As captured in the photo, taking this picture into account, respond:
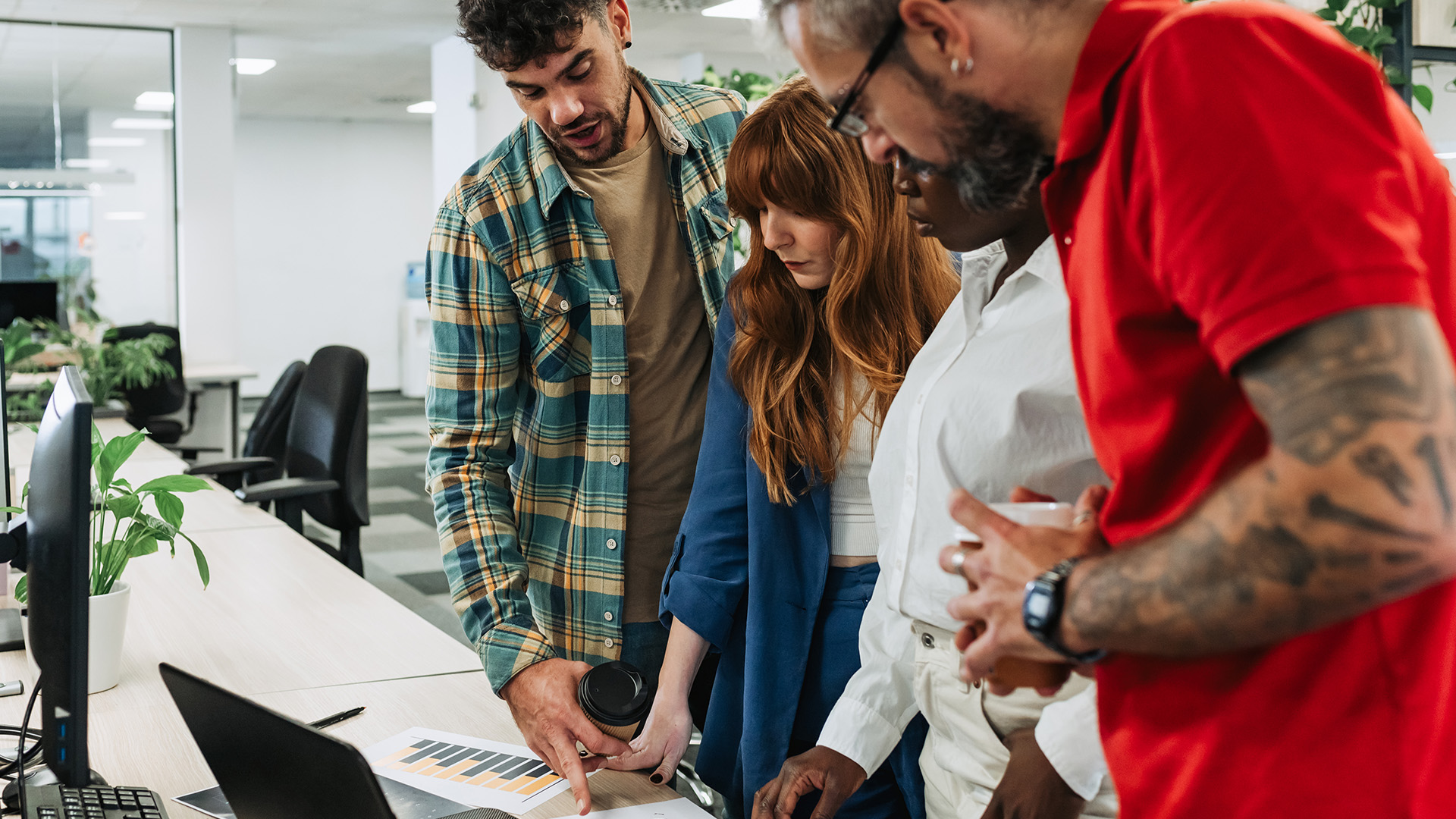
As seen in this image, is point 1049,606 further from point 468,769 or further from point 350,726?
point 350,726

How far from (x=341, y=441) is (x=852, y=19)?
10.00ft

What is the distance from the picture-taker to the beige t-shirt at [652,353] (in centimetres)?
175

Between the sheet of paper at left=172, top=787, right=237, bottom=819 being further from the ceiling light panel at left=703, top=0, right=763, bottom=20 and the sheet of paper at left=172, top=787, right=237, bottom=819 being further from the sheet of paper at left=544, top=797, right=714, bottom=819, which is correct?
the ceiling light panel at left=703, top=0, right=763, bottom=20

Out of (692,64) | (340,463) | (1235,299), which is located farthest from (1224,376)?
(692,64)

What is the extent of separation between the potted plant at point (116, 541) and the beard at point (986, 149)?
4.57 feet

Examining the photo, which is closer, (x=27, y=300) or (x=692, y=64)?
(x=27, y=300)

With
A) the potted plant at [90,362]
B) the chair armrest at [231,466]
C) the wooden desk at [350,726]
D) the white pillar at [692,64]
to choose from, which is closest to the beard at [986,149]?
the wooden desk at [350,726]

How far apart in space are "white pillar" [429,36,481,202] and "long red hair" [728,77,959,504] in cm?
660

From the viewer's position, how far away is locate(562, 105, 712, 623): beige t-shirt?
5.76 ft

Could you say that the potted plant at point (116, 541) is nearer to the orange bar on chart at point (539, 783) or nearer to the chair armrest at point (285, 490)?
the orange bar on chart at point (539, 783)

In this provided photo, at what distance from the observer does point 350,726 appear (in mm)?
1595

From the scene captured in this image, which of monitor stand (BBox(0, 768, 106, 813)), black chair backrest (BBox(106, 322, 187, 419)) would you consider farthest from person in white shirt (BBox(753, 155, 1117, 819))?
black chair backrest (BBox(106, 322, 187, 419))

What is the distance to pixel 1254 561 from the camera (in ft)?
1.70

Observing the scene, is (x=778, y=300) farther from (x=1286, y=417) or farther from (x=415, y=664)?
(x=1286, y=417)
